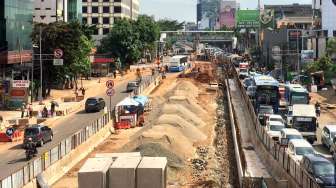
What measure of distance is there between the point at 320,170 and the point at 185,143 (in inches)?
771

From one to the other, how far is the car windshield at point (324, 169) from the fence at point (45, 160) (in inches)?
498

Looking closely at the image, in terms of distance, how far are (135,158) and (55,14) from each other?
96.4 metres

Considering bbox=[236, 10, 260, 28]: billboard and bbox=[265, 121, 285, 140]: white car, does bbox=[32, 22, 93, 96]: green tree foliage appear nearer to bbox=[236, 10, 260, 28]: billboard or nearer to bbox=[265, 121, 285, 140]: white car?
bbox=[265, 121, 285, 140]: white car

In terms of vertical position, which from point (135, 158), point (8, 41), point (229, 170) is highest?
point (8, 41)

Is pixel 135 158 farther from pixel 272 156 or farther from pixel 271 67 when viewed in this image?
pixel 271 67

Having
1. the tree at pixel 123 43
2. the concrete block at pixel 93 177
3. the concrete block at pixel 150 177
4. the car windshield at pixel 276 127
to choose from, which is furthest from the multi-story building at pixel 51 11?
the concrete block at pixel 150 177

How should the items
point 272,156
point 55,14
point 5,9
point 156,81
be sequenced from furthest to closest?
point 55,14, point 156,81, point 5,9, point 272,156

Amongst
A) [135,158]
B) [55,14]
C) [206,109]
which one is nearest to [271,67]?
[55,14]

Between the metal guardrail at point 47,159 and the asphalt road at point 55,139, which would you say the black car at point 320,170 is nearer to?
the metal guardrail at point 47,159

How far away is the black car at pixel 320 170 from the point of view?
1106 inches

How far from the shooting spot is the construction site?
37.1 metres

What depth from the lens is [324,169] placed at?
95.7ft

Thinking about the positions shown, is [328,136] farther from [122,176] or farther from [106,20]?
[106,20]

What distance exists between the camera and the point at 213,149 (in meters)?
48.8
